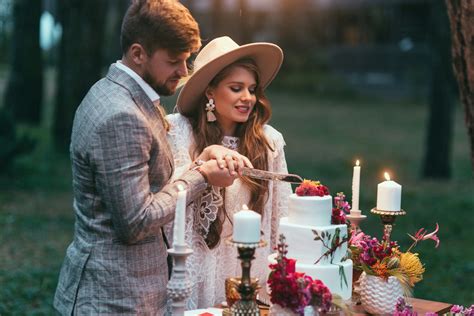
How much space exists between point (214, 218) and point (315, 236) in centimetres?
75

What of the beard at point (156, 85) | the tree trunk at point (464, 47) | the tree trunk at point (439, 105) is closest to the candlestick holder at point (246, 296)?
the beard at point (156, 85)

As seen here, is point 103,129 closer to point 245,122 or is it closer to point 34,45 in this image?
point 245,122

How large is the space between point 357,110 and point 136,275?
79.8 ft

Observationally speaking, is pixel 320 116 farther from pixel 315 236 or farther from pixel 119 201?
pixel 119 201

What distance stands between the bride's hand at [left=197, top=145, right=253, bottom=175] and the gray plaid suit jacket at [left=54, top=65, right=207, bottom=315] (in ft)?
0.41

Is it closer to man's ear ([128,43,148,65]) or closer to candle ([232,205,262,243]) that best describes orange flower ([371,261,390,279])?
candle ([232,205,262,243])

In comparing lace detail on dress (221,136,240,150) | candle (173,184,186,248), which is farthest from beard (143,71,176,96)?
lace detail on dress (221,136,240,150)

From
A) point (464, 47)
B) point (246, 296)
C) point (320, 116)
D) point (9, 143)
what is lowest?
point (246, 296)

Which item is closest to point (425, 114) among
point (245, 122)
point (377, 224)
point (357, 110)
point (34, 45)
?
point (357, 110)

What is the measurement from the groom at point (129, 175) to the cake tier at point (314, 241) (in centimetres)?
43

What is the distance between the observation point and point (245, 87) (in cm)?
418

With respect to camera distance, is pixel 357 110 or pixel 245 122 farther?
pixel 357 110

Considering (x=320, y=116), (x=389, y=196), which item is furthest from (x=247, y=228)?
(x=320, y=116)

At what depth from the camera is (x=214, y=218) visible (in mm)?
4098
